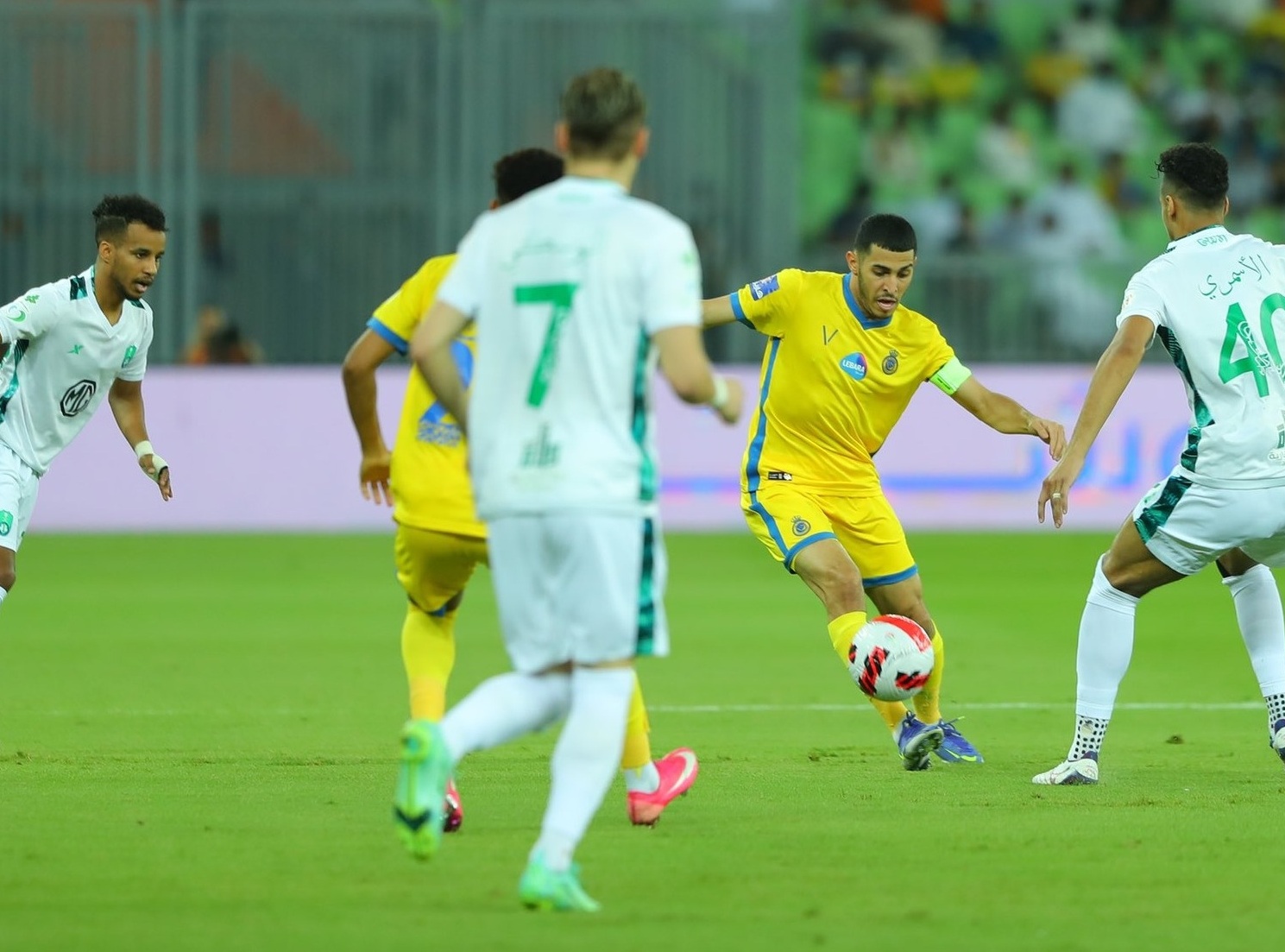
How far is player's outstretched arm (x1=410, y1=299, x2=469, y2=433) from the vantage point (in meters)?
4.85

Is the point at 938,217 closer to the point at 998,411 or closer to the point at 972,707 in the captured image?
the point at 972,707

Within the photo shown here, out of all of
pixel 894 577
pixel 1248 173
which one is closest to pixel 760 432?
pixel 894 577

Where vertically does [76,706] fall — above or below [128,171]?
below

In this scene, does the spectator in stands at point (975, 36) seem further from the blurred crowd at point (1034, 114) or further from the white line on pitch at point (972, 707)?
the white line on pitch at point (972, 707)

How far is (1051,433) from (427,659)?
7.73ft

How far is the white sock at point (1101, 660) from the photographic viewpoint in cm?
687

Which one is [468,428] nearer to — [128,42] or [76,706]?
[76,706]

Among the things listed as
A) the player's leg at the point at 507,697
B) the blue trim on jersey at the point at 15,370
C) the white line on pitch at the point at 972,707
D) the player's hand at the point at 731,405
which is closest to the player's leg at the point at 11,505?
the blue trim on jersey at the point at 15,370

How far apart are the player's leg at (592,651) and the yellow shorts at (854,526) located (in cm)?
281

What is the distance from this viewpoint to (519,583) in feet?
15.8

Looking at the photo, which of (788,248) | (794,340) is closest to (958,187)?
(788,248)

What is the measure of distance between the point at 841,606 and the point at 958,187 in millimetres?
16326

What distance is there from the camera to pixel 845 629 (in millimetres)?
7156

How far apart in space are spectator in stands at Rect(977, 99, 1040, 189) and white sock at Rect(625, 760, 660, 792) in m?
18.1
